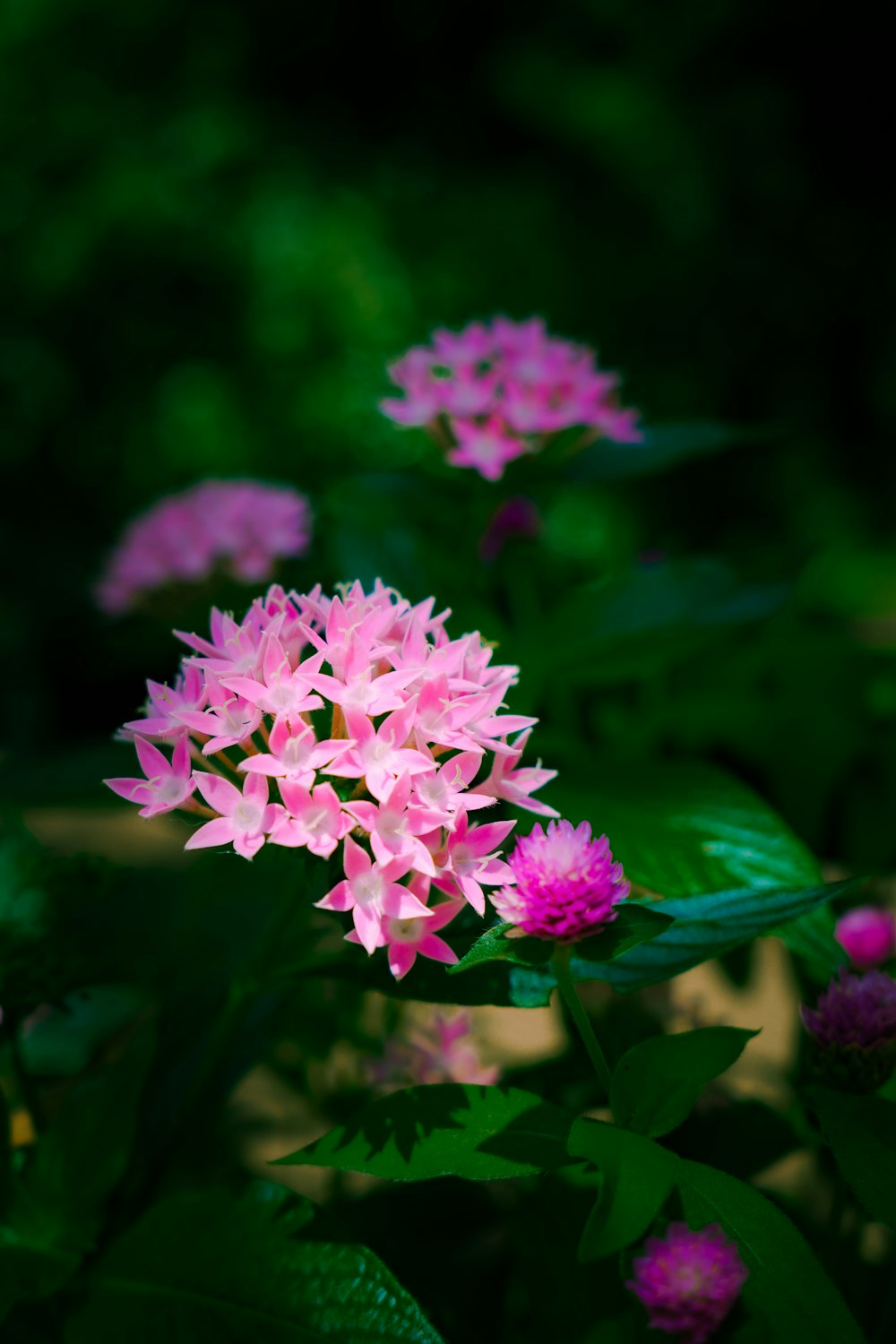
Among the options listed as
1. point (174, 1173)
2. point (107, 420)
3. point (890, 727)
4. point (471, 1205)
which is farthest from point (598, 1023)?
point (107, 420)

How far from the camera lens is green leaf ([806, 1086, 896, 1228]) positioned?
0.43 metres

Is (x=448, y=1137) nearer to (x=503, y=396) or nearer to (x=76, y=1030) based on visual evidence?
(x=76, y=1030)

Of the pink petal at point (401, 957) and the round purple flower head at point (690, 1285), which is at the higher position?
the pink petal at point (401, 957)

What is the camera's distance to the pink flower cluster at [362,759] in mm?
453

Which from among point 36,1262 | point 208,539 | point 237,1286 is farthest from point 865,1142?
point 208,539

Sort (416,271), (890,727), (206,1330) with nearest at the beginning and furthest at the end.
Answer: (206,1330) → (890,727) → (416,271)

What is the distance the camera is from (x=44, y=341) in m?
2.90

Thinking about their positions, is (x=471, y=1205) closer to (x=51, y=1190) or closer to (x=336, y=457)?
(x=51, y=1190)

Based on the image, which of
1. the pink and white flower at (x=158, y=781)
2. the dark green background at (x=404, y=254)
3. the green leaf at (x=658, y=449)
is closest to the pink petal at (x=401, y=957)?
the pink and white flower at (x=158, y=781)

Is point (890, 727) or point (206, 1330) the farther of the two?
point (890, 727)

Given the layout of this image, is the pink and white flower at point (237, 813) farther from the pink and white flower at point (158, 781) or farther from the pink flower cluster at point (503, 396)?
the pink flower cluster at point (503, 396)

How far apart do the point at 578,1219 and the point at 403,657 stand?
31 centimetres

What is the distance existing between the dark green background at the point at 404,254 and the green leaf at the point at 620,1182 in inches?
46.0

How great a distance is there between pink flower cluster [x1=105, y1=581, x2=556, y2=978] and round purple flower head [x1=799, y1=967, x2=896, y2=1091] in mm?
162
